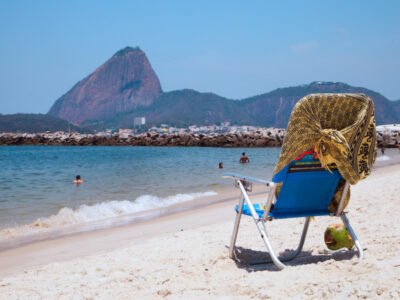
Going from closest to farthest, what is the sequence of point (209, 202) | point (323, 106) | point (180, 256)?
point (323, 106) < point (180, 256) < point (209, 202)

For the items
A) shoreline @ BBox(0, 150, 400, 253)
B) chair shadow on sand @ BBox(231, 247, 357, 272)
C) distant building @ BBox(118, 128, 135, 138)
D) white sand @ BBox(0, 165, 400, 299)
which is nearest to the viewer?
white sand @ BBox(0, 165, 400, 299)

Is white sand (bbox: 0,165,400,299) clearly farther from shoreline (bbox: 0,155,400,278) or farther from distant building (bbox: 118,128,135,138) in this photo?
distant building (bbox: 118,128,135,138)

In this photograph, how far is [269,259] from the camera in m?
4.34

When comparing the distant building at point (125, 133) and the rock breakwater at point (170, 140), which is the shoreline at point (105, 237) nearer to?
the rock breakwater at point (170, 140)

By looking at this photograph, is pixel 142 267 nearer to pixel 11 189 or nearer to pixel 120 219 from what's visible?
pixel 120 219

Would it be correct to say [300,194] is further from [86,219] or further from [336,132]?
[86,219]

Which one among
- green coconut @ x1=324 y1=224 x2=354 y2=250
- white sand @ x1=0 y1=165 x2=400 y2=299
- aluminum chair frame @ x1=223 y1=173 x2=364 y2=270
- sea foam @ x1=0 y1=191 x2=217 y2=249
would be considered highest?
aluminum chair frame @ x1=223 y1=173 x2=364 y2=270

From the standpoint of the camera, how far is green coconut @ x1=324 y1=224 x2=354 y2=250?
13.8 feet

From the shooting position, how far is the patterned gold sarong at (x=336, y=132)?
362 cm

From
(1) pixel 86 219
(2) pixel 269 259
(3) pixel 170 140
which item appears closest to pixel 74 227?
(1) pixel 86 219

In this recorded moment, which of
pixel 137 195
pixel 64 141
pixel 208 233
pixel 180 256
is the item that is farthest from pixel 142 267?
pixel 64 141

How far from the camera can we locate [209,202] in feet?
34.2

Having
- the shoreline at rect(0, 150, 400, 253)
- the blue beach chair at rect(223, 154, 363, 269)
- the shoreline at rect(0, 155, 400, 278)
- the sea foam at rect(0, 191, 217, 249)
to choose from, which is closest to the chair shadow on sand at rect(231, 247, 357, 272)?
the blue beach chair at rect(223, 154, 363, 269)

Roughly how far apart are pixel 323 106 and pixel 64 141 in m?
67.4
